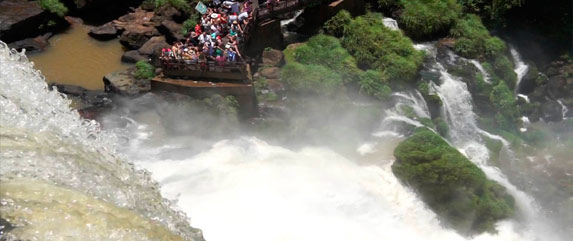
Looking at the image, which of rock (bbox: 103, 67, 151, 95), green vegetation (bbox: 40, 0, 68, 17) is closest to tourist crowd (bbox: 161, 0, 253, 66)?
rock (bbox: 103, 67, 151, 95)

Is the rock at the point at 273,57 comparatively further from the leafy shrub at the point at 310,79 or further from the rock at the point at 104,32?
the rock at the point at 104,32

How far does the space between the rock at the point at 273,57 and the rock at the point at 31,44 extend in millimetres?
8973

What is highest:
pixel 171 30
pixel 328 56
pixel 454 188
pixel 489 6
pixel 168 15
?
pixel 168 15

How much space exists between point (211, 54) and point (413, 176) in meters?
7.59

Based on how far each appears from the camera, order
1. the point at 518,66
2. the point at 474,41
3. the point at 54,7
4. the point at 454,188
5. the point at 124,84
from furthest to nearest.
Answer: the point at 518,66 < the point at 474,41 < the point at 54,7 < the point at 124,84 < the point at 454,188

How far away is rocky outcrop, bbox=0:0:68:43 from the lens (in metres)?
22.8

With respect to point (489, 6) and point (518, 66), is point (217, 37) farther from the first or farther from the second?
point (518, 66)

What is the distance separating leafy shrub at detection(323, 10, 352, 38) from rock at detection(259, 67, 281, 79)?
13.1 feet

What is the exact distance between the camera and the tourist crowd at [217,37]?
18.8 m

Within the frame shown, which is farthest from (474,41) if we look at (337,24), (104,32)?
(104,32)

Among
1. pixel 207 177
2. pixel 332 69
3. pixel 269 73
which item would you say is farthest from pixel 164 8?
pixel 207 177

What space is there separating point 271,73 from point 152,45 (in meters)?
5.10

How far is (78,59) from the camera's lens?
882 inches

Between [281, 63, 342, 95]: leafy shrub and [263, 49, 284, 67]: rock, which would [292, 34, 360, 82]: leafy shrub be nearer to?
[281, 63, 342, 95]: leafy shrub
